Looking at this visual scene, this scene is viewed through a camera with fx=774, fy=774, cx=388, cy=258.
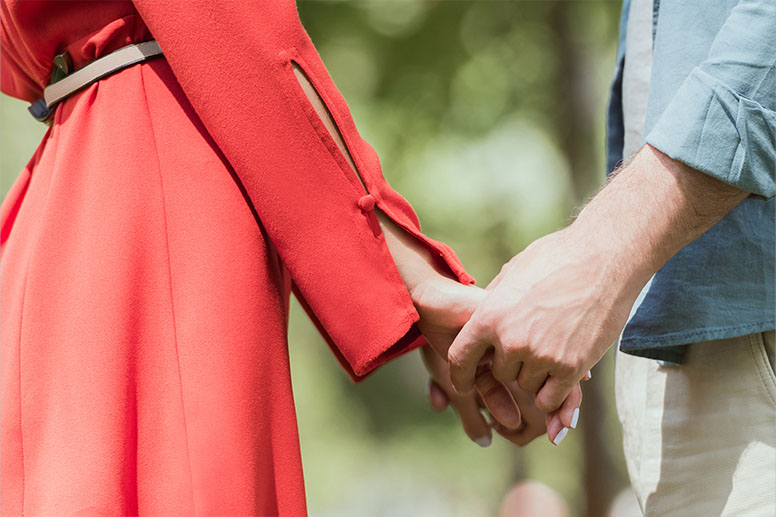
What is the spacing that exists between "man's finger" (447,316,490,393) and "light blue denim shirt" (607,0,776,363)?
0.27m

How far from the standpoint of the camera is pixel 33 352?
43.0 inches

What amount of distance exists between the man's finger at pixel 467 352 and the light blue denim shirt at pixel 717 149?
0.89 ft

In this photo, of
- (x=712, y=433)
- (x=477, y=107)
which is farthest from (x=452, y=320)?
(x=477, y=107)

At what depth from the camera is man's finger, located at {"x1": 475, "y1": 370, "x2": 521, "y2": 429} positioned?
151cm

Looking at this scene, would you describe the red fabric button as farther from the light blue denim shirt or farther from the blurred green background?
the blurred green background

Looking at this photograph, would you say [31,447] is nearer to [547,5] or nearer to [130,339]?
[130,339]

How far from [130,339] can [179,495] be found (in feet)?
0.76

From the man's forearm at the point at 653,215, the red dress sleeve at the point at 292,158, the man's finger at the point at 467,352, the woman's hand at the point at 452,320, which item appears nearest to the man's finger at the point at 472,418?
the woman's hand at the point at 452,320

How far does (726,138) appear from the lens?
1176 mm

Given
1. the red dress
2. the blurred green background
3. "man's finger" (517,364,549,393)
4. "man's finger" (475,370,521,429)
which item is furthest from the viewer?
the blurred green background

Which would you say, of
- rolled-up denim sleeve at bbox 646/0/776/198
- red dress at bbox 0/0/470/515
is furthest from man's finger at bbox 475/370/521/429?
rolled-up denim sleeve at bbox 646/0/776/198

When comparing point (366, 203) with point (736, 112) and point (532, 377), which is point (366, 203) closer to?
point (532, 377)

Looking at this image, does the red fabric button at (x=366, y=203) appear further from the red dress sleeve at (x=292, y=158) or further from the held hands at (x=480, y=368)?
the held hands at (x=480, y=368)

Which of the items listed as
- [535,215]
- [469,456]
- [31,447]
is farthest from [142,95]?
[469,456]
